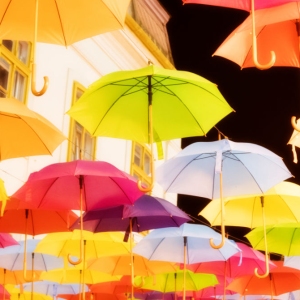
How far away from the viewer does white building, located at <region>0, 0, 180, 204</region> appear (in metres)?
10.0

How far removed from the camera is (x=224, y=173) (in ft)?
24.4

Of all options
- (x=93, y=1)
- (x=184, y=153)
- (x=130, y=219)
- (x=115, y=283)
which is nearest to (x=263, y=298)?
(x=115, y=283)

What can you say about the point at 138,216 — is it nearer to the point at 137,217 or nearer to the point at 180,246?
the point at 137,217

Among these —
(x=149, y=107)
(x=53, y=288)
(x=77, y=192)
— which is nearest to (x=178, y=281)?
(x=53, y=288)

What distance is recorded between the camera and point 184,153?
22.9 ft

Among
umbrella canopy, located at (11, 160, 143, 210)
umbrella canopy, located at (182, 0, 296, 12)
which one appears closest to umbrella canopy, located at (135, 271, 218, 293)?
umbrella canopy, located at (11, 160, 143, 210)

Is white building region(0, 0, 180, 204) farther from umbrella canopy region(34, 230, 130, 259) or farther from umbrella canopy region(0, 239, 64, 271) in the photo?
umbrella canopy region(34, 230, 130, 259)

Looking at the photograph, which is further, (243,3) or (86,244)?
(86,244)

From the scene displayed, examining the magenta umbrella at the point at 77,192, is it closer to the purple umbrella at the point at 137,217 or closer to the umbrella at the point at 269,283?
the purple umbrella at the point at 137,217

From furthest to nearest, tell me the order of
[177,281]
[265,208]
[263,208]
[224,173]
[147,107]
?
[177,281], [265,208], [263,208], [224,173], [147,107]

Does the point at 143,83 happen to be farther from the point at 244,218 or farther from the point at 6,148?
the point at 244,218

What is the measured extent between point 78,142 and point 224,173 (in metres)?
4.59

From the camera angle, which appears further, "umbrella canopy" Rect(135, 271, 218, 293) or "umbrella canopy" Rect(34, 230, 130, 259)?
"umbrella canopy" Rect(135, 271, 218, 293)

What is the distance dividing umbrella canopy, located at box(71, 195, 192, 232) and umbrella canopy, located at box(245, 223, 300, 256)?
4.88ft
